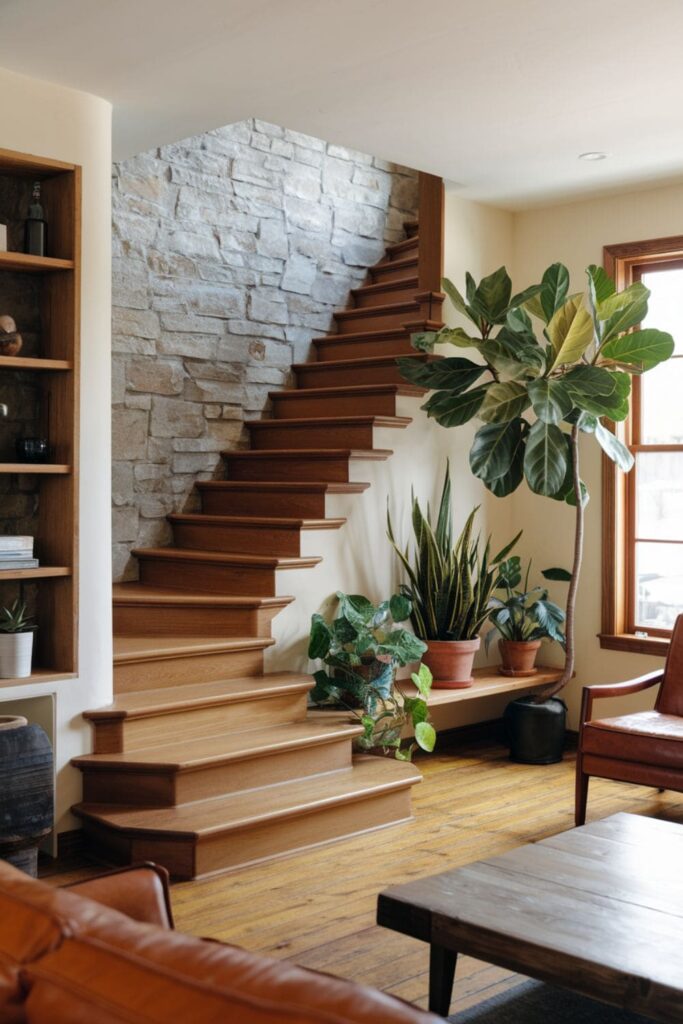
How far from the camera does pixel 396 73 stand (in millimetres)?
3980

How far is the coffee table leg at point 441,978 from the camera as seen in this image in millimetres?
2684

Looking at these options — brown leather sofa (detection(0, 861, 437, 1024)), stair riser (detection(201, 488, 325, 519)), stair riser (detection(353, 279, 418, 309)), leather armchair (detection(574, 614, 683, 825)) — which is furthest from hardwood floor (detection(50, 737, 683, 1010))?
stair riser (detection(353, 279, 418, 309))

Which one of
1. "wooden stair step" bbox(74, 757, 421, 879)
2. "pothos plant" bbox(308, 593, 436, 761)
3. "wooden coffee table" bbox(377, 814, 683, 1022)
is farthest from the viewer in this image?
"pothos plant" bbox(308, 593, 436, 761)

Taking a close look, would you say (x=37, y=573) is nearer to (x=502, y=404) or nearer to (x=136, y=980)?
(x=502, y=404)

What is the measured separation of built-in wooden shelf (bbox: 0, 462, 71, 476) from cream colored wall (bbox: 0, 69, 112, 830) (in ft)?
0.32

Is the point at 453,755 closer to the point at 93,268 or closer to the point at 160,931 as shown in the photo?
the point at 93,268

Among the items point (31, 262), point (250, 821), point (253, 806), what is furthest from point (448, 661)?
point (31, 262)

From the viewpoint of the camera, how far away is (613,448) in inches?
201

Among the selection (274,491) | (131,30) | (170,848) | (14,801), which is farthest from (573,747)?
(131,30)

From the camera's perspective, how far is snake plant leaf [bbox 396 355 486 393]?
5.18 m

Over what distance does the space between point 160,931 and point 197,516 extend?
4447 millimetres

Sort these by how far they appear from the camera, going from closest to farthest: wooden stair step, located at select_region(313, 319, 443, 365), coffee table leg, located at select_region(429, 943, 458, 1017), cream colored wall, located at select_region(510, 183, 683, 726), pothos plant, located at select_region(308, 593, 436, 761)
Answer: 1. coffee table leg, located at select_region(429, 943, 458, 1017)
2. pothos plant, located at select_region(308, 593, 436, 761)
3. cream colored wall, located at select_region(510, 183, 683, 726)
4. wooden stair step, located at select_region(313, 319, 443, 365)

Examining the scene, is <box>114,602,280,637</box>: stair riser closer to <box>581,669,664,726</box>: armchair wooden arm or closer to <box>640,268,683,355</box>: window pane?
<box>581,669,664,726</box>: armchair wooden arm

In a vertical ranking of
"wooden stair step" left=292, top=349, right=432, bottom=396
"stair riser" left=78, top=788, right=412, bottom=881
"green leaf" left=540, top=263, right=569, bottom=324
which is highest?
"green leaf" left=540, top=263, right=569, bottom=324
